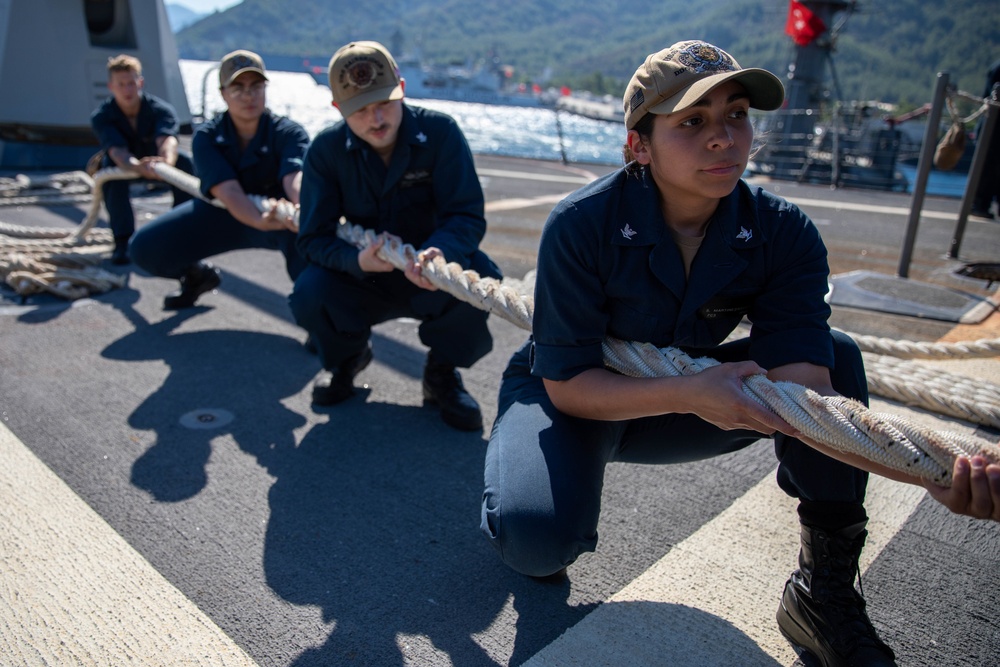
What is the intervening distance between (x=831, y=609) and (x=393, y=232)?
2118mm

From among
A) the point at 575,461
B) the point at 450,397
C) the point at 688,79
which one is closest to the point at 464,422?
the point at 450,397

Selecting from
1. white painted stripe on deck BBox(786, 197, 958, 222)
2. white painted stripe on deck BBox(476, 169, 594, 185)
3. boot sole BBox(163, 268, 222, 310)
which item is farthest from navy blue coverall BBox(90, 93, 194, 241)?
white painted stripe on deck BBox(786, 197, 958, 222)

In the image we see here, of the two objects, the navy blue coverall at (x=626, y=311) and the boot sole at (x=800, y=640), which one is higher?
the navy blue coverall at (x=626, y=311)

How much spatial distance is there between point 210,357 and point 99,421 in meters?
0.77

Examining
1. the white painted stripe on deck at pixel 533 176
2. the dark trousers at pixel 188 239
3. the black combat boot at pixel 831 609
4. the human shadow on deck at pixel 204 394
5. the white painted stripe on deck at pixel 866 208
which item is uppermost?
the dark trousers at pixel 188 239

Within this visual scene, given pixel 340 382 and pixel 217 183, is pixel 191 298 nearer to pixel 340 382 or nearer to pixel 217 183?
pixel 217 183

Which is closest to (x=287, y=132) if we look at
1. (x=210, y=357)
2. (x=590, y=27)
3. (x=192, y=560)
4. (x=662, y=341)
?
(x=210, y=357)

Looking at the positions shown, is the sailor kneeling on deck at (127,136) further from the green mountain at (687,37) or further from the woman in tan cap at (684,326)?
the green mountain at (687,37)

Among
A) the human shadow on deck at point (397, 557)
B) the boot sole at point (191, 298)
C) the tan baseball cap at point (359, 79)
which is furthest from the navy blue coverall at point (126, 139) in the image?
the human shadow on deck at point (397, 557)

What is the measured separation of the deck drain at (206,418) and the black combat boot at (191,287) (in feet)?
5.06

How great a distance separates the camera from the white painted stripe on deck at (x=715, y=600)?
172 centimetres

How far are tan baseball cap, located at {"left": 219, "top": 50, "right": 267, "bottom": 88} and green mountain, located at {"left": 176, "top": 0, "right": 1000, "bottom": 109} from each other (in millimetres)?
20845

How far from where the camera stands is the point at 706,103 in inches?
65.0

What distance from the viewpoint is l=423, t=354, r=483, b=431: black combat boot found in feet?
9.57
